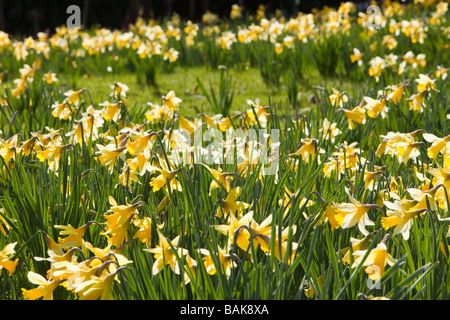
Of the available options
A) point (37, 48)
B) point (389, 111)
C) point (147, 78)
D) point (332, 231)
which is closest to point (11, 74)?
point (37, 48)

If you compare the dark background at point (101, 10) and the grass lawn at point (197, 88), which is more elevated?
the dark background at point (101, 10)

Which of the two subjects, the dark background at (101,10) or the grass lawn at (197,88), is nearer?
the grass lawn at (197,88)

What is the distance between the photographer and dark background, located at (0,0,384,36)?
13.0 metres

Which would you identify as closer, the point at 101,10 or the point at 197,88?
the point at 197,88

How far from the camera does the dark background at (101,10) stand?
42.5 ft

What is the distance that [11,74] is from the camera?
5977 mm

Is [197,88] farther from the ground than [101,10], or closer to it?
closer to it

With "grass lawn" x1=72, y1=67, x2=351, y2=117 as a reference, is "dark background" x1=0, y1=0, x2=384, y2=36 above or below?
above

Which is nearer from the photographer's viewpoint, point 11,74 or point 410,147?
point 410,147

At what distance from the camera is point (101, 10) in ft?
45.6
